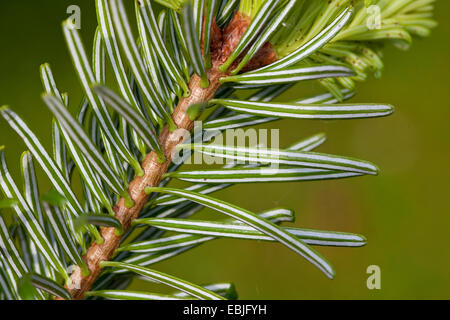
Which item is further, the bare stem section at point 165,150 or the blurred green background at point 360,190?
the blurred green background at point 360,190

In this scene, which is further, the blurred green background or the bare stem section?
the blurred green background

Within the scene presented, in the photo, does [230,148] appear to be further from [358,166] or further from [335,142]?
[335,142]

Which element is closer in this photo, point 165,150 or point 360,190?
point 165,150

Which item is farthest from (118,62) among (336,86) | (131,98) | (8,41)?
(8,41)

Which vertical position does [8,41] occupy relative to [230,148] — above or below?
above
